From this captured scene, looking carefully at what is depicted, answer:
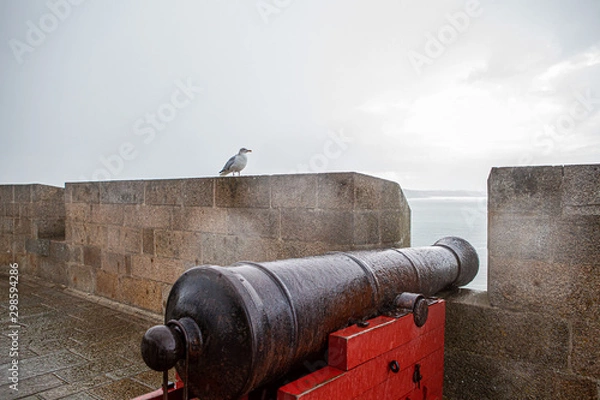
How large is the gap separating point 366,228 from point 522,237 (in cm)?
98

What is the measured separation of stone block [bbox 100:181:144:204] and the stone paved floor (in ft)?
4.00

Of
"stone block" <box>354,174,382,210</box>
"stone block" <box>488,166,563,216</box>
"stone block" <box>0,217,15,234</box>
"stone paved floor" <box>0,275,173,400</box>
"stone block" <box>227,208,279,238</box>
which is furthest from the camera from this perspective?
"stone block" <box>0,217,15,234</box>

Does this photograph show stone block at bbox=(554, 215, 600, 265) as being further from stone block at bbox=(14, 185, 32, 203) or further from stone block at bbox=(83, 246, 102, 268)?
stone block at bbox=(14, 185, 32, 203)

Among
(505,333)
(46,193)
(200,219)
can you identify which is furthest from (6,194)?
(505,333)

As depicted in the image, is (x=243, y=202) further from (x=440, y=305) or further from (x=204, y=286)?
(x=204, y=286)

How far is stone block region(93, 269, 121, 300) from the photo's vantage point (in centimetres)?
514

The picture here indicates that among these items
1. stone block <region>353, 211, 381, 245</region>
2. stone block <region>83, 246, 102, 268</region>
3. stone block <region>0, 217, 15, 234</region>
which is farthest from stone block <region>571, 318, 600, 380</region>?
stone block <region>0, 217, 15, 234</region>

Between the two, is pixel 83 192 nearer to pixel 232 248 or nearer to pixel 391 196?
pixel 232 248

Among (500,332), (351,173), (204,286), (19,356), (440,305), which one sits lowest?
(19,356)

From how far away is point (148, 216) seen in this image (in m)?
4.72

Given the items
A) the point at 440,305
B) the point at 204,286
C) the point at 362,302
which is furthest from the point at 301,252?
the point at 204,286

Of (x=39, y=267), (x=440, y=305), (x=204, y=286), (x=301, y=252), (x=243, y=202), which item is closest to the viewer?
(x=204, y=286)

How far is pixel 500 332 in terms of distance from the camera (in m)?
2.58

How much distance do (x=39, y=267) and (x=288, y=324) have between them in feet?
21.6
